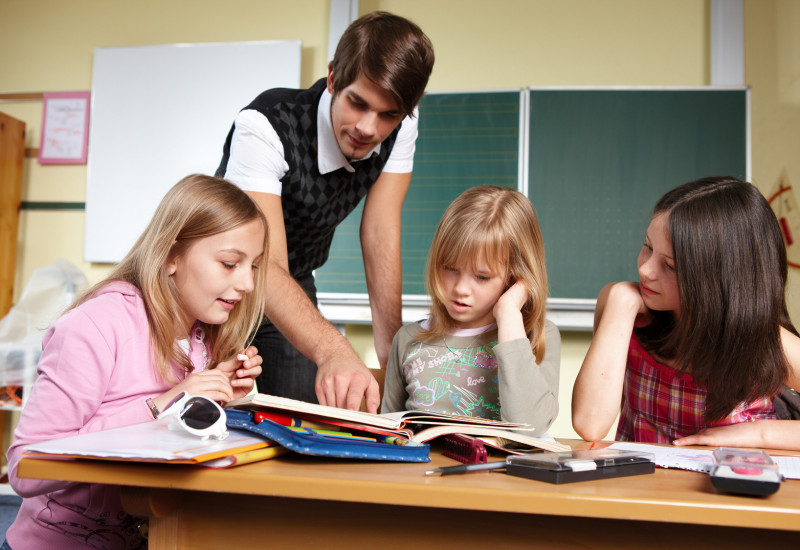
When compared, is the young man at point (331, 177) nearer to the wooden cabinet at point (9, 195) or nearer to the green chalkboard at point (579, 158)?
the green chalkboard at point (579, 158)

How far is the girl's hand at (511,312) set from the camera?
4.08 feet

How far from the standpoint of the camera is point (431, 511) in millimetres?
645

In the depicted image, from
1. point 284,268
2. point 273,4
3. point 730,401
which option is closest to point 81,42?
point 273,4

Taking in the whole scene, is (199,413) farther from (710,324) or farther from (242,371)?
(710,324)

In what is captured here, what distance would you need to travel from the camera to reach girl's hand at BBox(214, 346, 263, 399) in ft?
3.77

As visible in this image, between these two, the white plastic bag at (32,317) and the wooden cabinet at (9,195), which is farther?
the wooden cabinet at (9,195)

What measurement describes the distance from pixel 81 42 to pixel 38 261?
1090mm

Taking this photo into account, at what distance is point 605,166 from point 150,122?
2.04 meters

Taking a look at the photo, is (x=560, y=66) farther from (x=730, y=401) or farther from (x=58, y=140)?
(x=58, y=140)

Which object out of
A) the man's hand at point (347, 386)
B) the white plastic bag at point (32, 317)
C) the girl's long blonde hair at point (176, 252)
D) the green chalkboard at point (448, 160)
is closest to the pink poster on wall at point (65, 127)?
the white plastic bag at point (32, 317)

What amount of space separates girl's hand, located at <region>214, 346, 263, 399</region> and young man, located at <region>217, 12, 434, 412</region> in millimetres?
111

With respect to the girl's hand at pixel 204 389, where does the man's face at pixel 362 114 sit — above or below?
above

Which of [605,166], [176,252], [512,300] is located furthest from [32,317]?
[605,166]

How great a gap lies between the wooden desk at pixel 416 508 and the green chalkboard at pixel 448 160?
7.29 ft
